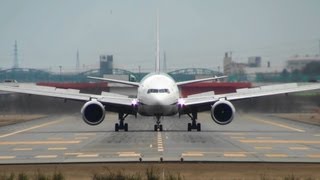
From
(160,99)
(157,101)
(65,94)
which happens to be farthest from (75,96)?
(160,99)

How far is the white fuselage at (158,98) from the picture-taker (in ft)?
162

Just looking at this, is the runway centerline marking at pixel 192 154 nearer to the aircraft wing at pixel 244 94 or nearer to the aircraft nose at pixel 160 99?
the aircraft nose at pixel 160 99

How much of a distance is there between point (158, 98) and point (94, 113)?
4748mm

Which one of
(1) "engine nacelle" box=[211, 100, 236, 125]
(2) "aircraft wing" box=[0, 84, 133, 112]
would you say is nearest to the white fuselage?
(2) "aircraft wing" box=[0, 84, 133, 112]

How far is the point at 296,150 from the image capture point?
113ft

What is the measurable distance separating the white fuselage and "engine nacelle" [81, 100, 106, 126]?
3153 mm

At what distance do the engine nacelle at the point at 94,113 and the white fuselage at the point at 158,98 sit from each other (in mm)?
3153

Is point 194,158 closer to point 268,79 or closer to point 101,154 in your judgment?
point 101,154

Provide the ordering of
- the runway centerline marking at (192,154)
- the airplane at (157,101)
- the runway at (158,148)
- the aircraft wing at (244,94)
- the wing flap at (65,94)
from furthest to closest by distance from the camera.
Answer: the aircraft wing at (244,94), the wing flap at (65,94), the airplane at (157,101), the runway centerline marking at (192,154), the runway at (158,148)

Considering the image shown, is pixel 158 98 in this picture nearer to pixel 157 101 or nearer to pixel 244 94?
pixel 157 101

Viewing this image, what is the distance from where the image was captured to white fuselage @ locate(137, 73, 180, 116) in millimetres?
49469

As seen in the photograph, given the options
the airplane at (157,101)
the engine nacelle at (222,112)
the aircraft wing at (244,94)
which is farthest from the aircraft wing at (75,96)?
the engine nacelle at (222,112)

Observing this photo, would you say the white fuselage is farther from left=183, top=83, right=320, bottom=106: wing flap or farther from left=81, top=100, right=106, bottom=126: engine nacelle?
left=81, top=100, right=106, bottom=126: engine nacelle

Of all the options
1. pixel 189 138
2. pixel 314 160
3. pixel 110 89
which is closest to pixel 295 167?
pixel 314 160
